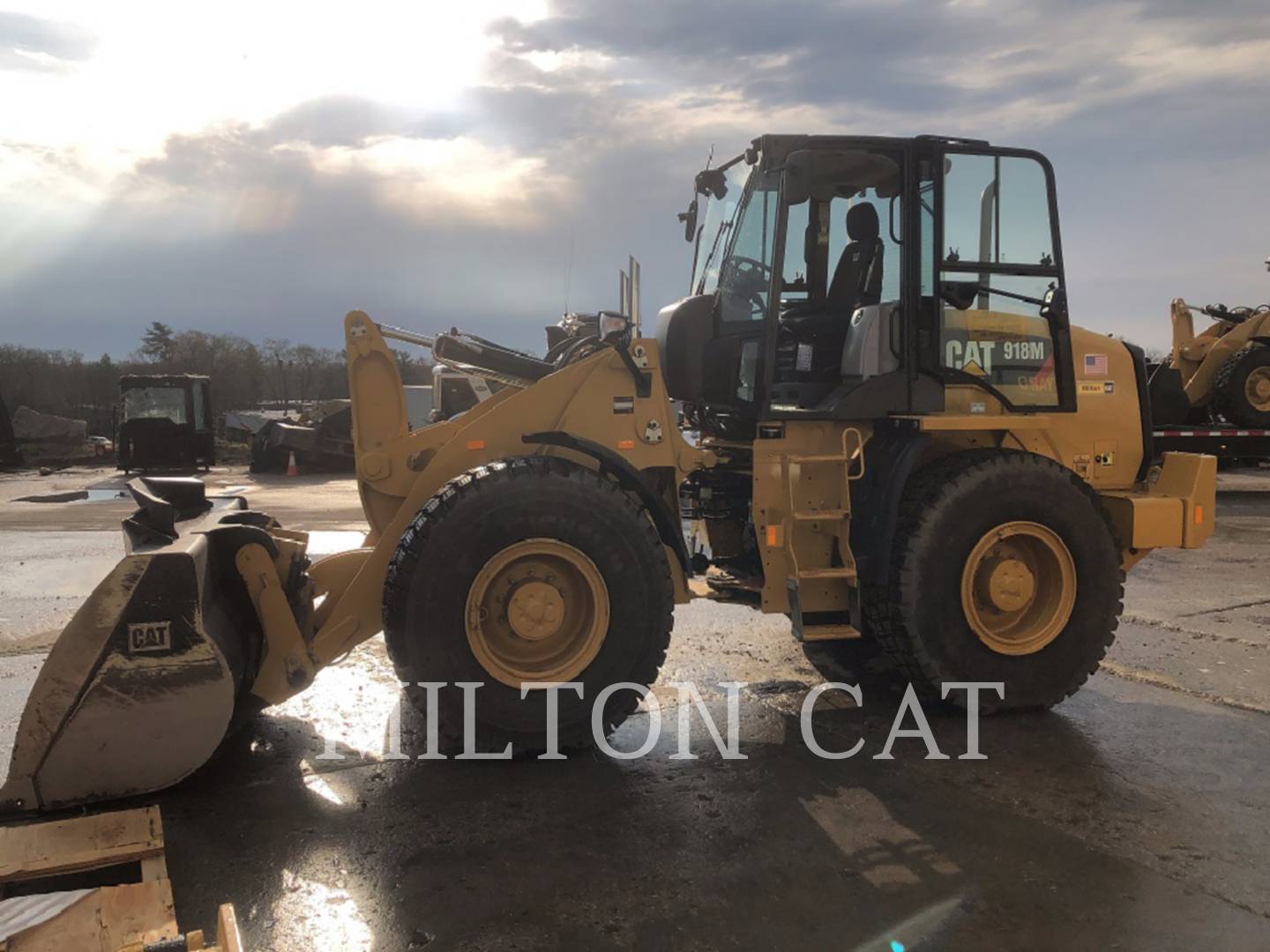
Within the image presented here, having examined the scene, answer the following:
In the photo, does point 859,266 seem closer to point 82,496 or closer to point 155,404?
point 82,496

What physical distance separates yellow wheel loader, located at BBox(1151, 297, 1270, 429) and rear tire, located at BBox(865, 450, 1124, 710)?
36.6 feet

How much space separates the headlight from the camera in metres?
4.55

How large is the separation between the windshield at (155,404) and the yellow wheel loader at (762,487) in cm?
1907

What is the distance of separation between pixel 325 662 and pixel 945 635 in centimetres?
297

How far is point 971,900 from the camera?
10.2ft

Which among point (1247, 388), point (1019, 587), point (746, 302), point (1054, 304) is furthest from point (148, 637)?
point (1247, 388)

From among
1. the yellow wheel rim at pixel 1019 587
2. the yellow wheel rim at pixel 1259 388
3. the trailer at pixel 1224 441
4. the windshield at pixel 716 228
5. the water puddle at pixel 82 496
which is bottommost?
the water puddle at pixel 82 496

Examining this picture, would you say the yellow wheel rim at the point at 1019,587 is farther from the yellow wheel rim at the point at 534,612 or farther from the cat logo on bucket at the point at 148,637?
the cat logo on bucket at the point at 148,637

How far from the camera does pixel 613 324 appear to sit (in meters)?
4.56

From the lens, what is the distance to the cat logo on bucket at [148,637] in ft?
11.7

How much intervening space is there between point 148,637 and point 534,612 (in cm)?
153

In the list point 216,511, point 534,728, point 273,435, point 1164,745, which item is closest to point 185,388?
point 273,435

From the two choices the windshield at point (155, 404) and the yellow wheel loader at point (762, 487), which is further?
the windshield at point (155, 404)

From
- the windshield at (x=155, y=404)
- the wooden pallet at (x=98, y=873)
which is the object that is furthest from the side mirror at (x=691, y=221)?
the windshield at (x=155, y=404)
